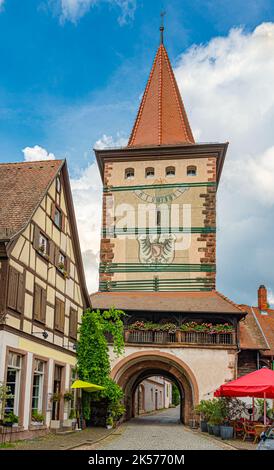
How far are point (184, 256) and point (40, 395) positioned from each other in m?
15.6

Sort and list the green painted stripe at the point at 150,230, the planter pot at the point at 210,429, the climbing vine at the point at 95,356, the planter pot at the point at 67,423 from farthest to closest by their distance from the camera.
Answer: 1. the green painted stripe at the point at 150,230
2. the climbing vine at the point at 95,356
3. the planter pot at the point at 210,429
4. the planter pot at the point at 67,423

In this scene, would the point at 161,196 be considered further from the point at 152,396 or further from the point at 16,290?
the point at 152,396

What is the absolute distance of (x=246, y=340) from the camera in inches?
1212

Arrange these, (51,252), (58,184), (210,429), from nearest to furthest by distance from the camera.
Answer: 1. (51,252)
2. (58,184)
3. (210,429)

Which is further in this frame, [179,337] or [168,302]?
[168,302]

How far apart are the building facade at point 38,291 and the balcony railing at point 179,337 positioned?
460cm

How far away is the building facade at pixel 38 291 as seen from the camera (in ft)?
57.8

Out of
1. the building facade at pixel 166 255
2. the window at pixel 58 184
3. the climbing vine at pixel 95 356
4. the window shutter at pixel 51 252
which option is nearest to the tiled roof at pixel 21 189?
the window at pixel 58 184

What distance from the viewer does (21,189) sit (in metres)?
20.9

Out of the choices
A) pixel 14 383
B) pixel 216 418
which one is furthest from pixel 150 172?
pixel 14 383

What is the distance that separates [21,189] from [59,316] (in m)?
4.74

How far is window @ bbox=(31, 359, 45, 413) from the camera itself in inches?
789

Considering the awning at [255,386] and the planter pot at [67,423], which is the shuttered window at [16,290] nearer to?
the planter pot at [67,423]
